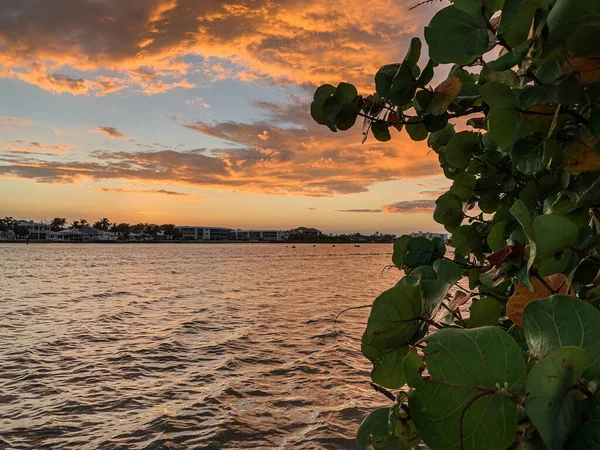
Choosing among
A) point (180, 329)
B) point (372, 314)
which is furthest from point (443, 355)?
point (180, 329)

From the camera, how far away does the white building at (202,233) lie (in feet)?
620

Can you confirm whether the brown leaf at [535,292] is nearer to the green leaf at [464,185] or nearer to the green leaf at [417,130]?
the green leaf at [417,130]

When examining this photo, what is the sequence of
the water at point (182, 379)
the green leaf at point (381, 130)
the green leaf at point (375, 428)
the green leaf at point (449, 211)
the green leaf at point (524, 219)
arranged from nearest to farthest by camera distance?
the green leaf at point (524, 219), the green leaf at point (375, 428), the green leaf at point (381, 130), the green leaf at point (449, 211), the water at point (182, 379)

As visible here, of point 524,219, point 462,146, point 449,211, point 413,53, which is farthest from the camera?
point 449,211

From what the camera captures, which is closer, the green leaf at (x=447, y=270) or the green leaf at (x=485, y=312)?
the green leaf at (x=485, y=312)

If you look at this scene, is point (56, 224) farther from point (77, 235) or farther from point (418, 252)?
A: point (418, 252)

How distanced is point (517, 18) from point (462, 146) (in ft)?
2.34

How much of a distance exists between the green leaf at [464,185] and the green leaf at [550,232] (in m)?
0.95

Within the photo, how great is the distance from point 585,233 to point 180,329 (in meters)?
14.9

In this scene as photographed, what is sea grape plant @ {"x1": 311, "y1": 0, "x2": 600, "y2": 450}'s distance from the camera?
50 centimetres

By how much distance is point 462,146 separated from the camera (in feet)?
4.77

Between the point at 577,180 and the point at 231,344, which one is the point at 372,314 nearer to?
the point at 577,180

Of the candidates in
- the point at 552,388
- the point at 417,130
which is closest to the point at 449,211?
the point at 417,130

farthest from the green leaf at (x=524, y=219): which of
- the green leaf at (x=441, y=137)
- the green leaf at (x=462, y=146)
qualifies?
the green leaf at (x=441, y=137)
